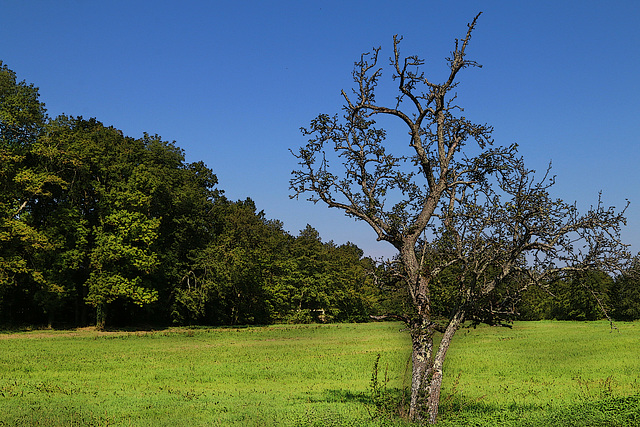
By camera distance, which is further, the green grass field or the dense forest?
the dense forest

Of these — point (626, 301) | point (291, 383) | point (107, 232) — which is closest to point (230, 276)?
point (107, 232)

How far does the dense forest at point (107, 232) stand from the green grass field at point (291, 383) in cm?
836

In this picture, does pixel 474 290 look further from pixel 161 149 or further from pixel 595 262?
pixel 161 149

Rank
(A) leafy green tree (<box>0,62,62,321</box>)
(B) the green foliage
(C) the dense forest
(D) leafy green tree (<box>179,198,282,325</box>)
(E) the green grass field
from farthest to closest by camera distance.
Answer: (B) the green foliage → (D) leafy green tree (<box>179,198,282,325</box>) → (C) the dense forest → (A) leafy green tree (<box>0,62,62,321</box>) → (E) the green grass field

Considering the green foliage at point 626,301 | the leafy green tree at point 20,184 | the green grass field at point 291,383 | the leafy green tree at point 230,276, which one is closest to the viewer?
the green grass field at point 291,383

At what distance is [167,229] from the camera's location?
57094 mm

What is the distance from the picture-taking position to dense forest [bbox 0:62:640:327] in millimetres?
46344

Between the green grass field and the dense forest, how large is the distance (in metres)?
8.36

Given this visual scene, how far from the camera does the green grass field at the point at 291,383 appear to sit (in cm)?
1333

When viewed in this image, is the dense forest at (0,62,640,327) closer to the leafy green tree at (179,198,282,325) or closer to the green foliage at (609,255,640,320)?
the leafy green tree at (179,198,282,325)

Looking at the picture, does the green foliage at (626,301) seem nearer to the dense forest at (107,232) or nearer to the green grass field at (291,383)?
the dense forest at (107,232)

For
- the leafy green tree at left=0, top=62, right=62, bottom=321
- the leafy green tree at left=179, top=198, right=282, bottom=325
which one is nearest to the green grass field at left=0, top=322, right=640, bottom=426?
the leafy green tree at left=0, top=62, right=62, bottom=321

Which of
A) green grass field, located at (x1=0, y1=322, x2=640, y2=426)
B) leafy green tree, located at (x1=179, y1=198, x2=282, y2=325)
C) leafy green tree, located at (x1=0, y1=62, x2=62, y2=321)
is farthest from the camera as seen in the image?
leafy green tree, located at (x1=179, y1=198, x2=282, y2=325)

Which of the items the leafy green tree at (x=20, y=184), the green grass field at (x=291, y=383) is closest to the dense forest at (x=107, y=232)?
the leafy green tree at (x=20, y=184)
